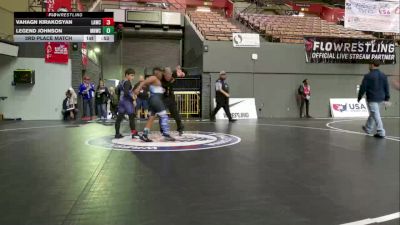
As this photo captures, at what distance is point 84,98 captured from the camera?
55.4 feet

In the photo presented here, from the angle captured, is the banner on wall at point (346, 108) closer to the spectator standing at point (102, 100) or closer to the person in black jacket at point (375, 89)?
the spectator standing at point (102, 100)

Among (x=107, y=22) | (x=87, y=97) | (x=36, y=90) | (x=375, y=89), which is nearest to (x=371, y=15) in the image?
(x=375, y=89)

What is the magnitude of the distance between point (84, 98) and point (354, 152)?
12.2 m

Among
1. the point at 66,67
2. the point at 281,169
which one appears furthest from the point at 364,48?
the point at 281,169

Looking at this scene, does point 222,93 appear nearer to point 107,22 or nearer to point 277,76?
point 107,22

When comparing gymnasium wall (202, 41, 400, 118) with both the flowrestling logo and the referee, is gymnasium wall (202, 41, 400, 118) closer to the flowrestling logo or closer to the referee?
the referee

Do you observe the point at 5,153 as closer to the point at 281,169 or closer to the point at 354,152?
the point at 281,169

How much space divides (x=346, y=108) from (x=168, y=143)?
14.1 m

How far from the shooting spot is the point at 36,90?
16578mm
